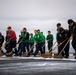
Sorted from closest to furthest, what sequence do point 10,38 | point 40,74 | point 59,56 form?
point 40,74 → point 59,56 → point 10,38

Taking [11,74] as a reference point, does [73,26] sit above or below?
above

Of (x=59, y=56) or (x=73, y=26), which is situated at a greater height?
(x=73, y=26)

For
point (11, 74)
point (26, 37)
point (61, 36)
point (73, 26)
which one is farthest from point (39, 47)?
point (11, 74)

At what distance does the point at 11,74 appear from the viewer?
344 inches

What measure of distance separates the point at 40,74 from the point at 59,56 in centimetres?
996

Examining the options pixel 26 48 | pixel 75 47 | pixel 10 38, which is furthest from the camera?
pixel 26 48

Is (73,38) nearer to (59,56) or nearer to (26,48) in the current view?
(59,56)

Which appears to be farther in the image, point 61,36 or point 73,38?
point 61,36

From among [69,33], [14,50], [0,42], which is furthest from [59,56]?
[0,42]

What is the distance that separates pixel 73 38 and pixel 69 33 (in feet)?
5.70

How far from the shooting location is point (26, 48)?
2577 centimetres

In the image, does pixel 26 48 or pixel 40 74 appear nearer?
pixel 40 74

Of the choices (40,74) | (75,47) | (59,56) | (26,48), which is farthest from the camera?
(26,48)

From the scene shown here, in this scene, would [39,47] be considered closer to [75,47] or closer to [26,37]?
[26,37]
